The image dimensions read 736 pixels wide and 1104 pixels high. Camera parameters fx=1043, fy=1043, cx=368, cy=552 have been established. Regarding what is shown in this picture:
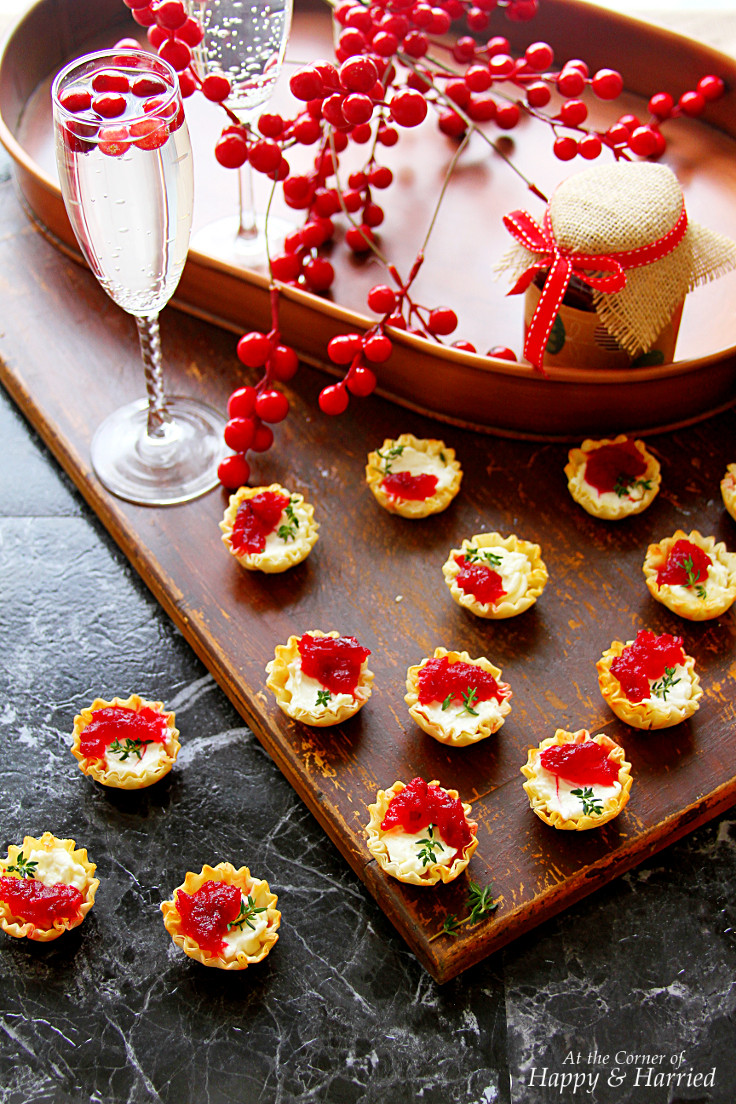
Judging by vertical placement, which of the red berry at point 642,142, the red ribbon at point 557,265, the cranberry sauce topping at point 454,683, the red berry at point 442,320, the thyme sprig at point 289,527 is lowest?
the thyme sprig at point 289,527

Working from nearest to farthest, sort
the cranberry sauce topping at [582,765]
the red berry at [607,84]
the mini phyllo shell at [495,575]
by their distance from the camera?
the cranberry sauce topping at [582,765] < the mini phyllo shell at [495,575] < the red berry at [607,84]

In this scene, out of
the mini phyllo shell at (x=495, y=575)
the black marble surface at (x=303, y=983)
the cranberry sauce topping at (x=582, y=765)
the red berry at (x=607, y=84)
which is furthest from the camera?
the red berry at (x=607, y=84)

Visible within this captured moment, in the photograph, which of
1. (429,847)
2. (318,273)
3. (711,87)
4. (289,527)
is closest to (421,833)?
(429,847)

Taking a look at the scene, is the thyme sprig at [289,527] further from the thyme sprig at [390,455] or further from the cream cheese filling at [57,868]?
the cream cheese filling at [57,868]

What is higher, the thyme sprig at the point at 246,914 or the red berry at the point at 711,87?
the red berry at the point at 711,87

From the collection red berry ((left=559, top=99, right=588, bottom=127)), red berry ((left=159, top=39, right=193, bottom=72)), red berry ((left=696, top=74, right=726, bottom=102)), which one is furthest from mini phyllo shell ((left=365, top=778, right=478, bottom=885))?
red berry ((left=696, top=74, right=726, bottom=102))

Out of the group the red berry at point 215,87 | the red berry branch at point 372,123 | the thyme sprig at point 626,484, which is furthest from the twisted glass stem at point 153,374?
the thyme sprig at point 626,484

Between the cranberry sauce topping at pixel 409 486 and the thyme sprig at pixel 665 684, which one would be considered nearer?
the thyme sprig at pixel 665 684
